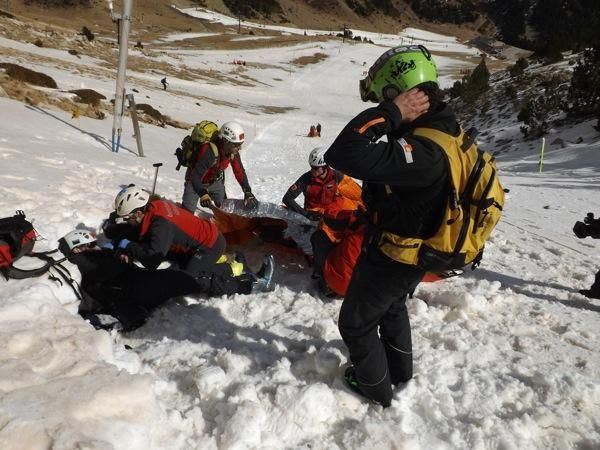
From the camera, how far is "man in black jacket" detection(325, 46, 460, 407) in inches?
80.7

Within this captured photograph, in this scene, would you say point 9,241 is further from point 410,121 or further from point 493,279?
point 493,279

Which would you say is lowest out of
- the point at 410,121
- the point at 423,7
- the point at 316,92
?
the point at 316,92

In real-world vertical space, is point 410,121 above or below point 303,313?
above

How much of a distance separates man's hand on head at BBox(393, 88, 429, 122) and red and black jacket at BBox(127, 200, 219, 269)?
2.69m

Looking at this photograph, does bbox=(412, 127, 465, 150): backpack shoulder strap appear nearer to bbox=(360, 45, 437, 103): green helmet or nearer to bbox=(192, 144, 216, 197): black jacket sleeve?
bbox=(360, 45, 437, 103): green helmet

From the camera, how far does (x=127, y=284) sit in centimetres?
422

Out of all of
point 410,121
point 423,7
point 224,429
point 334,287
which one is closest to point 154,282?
point 334,287

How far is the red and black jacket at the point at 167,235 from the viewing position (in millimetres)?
4198

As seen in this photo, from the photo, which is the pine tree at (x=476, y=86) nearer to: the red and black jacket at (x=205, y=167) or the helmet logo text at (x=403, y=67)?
the red and black jacket at (x=205, y=167)

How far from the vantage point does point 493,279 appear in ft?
16.2

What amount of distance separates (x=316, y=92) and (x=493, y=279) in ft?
125

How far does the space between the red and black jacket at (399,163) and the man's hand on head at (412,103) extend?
30 mm

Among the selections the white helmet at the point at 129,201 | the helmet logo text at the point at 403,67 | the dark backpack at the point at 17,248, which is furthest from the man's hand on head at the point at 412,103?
the dark backpack at the point at 17,248

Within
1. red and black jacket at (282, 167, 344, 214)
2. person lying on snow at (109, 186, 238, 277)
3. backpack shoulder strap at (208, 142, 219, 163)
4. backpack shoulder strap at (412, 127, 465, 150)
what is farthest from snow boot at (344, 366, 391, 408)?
backpack shoulder strap at (208, 142, 219, 163)
